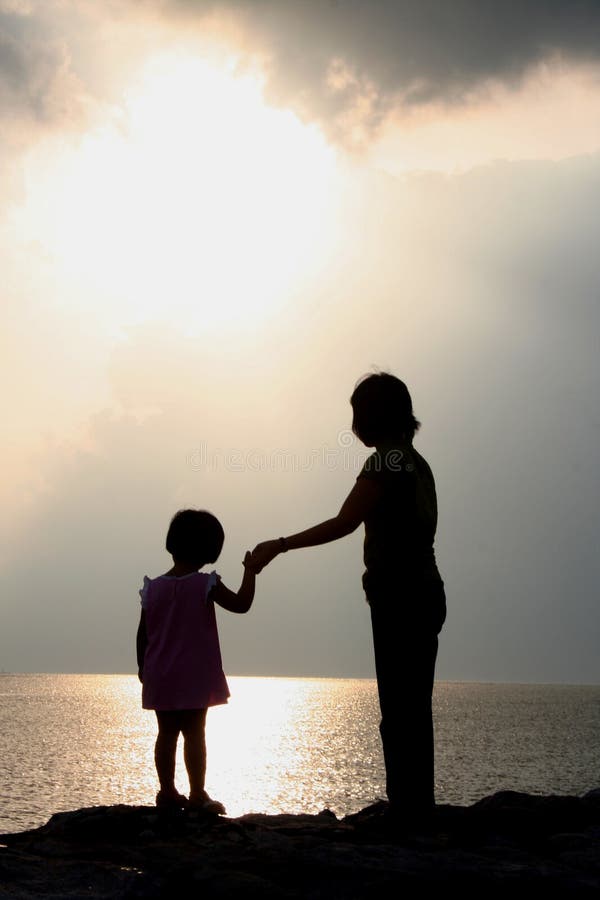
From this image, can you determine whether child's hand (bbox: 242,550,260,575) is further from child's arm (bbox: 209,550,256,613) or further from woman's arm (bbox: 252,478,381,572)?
woman's arm (bbox: 252,478,381,572)

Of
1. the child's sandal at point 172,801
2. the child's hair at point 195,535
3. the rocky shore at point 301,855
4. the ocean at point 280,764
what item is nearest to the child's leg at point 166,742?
the child's sandal at point 172,801

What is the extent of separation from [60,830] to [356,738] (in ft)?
424

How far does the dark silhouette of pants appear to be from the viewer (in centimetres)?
597

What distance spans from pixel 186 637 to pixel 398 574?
188cm

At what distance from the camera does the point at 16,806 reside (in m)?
52.3

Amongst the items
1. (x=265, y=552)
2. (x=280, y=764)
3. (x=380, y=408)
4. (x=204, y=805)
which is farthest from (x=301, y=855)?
(x=280, y=764)

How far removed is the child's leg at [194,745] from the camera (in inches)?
267

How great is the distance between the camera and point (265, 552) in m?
6.70

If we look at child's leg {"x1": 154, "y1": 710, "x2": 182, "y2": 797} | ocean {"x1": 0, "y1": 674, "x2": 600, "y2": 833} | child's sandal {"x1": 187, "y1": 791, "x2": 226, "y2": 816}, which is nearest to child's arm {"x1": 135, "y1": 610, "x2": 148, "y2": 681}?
child's leg {"x1": 154, "y1": 710, "x2": 182, "y2": 797}

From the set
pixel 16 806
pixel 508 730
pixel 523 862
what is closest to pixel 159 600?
pixel 523 862

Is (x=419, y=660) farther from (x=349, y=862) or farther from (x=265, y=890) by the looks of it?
(x=265, y=890)

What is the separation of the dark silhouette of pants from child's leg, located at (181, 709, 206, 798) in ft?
4.98

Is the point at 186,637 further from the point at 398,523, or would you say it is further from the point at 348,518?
the point at 398,523

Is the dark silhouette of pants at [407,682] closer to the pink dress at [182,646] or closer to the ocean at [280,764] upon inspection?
the pink dress at [182,646]
